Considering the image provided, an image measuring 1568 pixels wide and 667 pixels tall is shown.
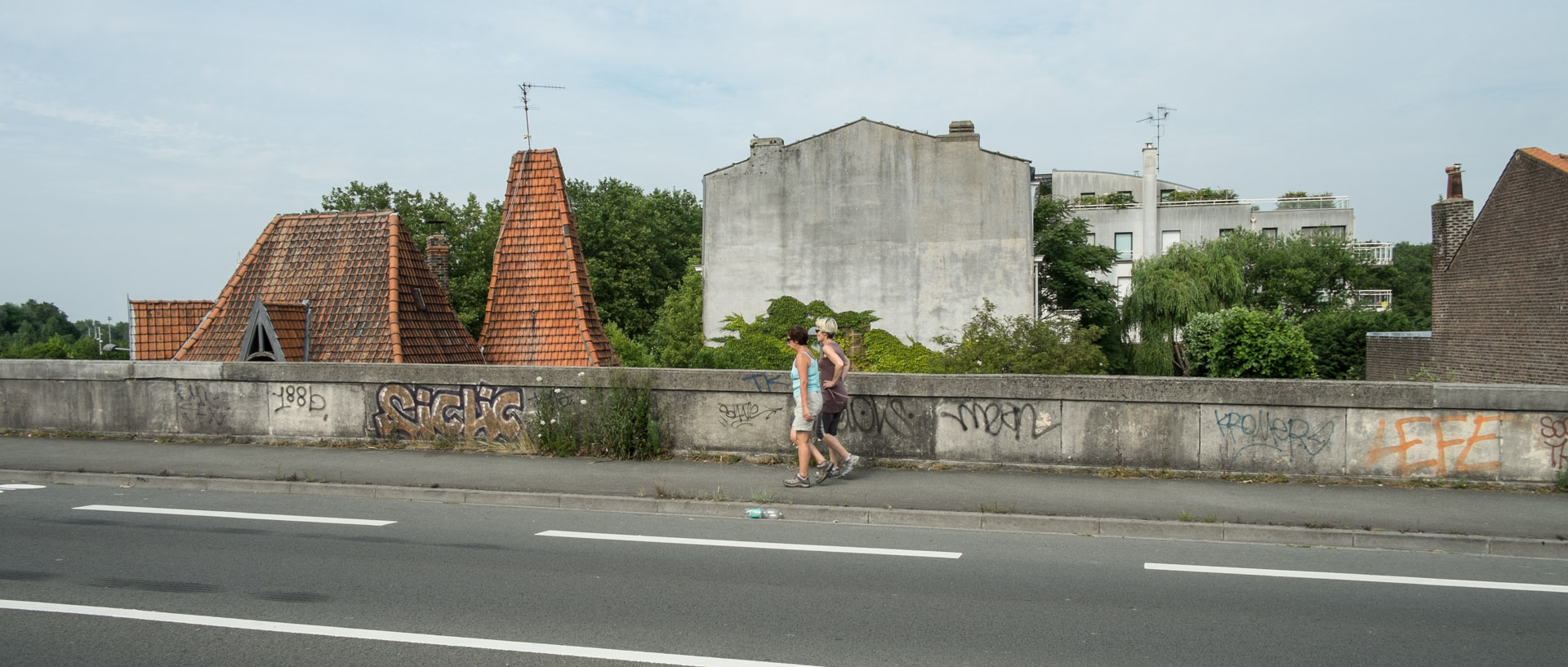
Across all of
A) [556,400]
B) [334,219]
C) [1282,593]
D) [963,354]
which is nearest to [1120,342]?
[963,354]

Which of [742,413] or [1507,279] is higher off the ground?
[1507,279]

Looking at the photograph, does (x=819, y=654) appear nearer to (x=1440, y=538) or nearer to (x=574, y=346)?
(x=1440, y=538)

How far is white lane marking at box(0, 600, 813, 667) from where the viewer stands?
4863mm

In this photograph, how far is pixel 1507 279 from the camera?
90.4ft

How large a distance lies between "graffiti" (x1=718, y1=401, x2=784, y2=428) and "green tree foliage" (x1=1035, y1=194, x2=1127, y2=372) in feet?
132

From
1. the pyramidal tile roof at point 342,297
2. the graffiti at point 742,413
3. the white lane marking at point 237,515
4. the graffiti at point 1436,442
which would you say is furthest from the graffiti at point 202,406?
the graffiti at point 1436,442

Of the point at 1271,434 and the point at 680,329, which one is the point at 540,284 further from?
the point at 680,329

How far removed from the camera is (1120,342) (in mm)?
48625

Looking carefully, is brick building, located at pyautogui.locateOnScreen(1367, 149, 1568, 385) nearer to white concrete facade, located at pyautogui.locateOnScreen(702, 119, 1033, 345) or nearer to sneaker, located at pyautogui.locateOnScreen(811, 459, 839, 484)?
white concrete facade, located at pyautogui.locateOnScreen(702, 119, 1033, 345)

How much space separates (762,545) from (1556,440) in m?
7.69

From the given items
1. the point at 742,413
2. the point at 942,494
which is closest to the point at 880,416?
the point at 742,413

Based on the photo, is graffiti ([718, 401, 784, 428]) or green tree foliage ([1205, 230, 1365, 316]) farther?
green tree foliage ([1205, 230, 1365, 316])

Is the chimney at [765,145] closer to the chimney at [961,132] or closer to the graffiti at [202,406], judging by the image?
the chimney at [961,132]

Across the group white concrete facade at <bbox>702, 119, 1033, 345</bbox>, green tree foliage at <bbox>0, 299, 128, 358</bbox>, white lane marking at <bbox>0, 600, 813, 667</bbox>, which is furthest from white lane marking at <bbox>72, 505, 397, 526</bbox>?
green tree foliage at <bbox>0, 299, 128, 358</bbox>
